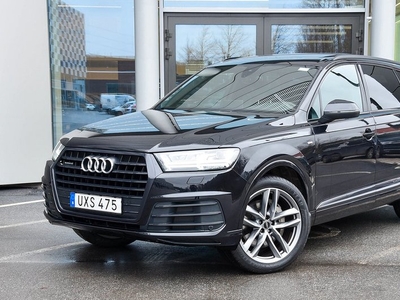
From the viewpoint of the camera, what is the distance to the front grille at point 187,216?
3.76m

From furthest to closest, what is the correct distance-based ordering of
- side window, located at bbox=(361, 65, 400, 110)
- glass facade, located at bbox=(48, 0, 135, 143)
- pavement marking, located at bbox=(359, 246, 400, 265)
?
glass facade, located at bbox=(48, 0, 135, 143) → side window, located at bbox=(361, 65, 400, 110) → pavement marking, located at bbox=(359, 246, 400, 265)

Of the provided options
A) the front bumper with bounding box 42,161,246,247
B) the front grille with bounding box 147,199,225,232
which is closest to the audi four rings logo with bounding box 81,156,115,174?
the front bumper with bounding box 42,161,246,247

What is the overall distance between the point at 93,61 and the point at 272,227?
6.45 m

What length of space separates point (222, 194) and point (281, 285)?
820mm

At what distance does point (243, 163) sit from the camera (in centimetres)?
386

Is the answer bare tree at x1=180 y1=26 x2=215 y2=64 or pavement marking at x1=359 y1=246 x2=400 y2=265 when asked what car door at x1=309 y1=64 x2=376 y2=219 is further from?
bare tree at x1=180 y1=26 x2=215 y2=64

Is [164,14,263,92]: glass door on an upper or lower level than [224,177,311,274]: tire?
upper

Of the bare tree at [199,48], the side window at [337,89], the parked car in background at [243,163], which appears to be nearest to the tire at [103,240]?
the parked car in background at [243,163]

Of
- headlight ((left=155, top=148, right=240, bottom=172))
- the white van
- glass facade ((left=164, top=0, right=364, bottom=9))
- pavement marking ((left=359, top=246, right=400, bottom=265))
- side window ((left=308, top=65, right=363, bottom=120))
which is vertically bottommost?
pavement marking ((left=359, top=246, right=400, bottom=265))

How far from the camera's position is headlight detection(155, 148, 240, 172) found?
149 inches

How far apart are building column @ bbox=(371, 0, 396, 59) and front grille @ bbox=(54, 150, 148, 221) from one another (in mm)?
6462

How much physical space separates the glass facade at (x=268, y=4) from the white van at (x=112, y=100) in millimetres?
1761

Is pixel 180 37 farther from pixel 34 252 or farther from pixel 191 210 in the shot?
pixel 191 210

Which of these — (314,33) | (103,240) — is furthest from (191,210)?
(314,33)
